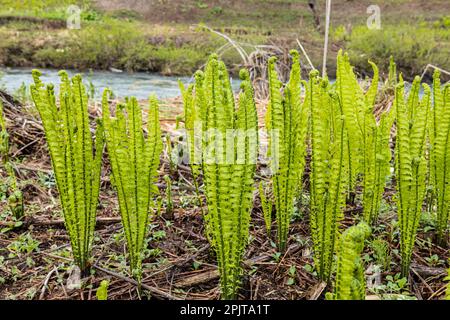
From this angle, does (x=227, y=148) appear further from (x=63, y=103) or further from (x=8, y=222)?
(x=8, y=222)

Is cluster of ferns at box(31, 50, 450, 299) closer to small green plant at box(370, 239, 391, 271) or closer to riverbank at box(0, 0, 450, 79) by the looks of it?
small green plant at box(370, 239, 391, 271)

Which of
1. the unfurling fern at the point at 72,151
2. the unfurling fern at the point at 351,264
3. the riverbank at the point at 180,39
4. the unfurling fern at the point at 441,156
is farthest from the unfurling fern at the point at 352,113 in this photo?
the riverbank at the point at 180,39

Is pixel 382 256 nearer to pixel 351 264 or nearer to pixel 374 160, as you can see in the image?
pixel 374 160

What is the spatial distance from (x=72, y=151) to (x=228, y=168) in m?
0.42

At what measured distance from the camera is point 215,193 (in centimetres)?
97

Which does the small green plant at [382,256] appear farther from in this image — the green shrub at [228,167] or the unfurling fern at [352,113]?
the green shrub at [228,167]

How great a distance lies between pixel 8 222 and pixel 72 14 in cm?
1466

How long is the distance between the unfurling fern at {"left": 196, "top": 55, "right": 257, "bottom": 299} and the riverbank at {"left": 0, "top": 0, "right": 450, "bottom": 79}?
6.82 meters

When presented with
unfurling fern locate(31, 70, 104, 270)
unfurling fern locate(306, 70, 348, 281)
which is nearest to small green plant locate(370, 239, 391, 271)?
unfurling fern locate(306, 70, 348, 281)

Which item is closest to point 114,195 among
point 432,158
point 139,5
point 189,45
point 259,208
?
point 259,208

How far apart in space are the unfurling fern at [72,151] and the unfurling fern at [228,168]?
33 centimetres

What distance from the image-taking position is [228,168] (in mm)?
959

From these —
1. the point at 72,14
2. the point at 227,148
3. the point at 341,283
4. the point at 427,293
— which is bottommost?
the point at 427,293

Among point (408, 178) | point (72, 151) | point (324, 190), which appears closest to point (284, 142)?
point (324, 190)
